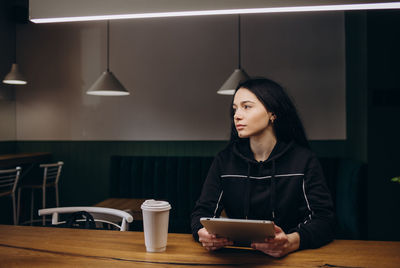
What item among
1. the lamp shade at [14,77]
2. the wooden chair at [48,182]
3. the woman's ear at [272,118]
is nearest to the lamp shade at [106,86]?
the wooden chair at [48,182]

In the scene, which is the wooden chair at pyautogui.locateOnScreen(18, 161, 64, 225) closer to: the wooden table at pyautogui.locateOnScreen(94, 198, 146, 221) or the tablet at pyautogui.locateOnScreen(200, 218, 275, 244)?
the wooden table at pyautogui.locateOnScreen(94, 198, 146, 221)

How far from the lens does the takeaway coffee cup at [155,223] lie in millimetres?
980

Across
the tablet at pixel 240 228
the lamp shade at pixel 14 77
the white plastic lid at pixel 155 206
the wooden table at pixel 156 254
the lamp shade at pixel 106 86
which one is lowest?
the wooden table at pixel 156 254

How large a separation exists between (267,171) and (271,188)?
80 millimetres

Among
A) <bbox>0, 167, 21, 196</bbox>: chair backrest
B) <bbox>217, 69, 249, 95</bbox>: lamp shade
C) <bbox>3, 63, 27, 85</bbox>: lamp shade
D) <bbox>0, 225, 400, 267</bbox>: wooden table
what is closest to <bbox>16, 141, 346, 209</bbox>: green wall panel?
<bbox>0, 167, 21, 196</bbox>: chair backrest

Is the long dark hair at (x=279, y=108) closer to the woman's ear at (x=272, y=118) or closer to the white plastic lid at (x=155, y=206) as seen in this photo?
the woman's ear at (x=272, y=118)

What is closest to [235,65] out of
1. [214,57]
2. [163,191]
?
[214,57]

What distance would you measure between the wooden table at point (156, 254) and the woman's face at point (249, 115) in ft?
1.73

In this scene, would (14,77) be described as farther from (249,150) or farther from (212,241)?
(212,241)

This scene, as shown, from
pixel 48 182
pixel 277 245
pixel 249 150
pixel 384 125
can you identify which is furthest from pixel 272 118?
pixel 48 182

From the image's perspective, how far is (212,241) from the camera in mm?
1013

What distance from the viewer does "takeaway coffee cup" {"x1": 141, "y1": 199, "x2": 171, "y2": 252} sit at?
980mm

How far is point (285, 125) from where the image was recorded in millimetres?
1536

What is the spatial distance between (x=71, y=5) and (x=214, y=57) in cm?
352
